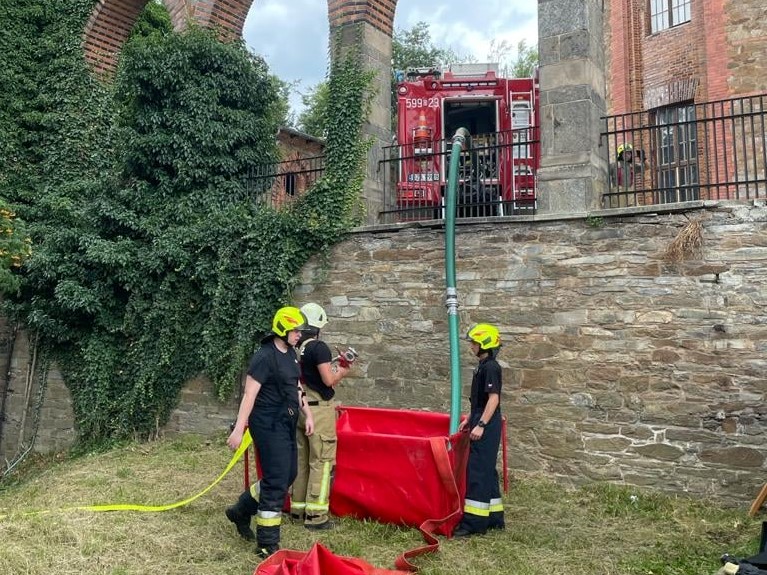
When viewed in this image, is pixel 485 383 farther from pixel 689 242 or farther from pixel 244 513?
pixel 689 242

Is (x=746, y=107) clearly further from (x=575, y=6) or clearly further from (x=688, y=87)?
(x=575, y=6)

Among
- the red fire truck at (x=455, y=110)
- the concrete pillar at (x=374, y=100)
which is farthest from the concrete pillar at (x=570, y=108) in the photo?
the concrete pillar at (x=374, y=100)

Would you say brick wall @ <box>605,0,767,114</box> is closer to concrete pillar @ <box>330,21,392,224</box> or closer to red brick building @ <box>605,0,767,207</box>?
red brick building @ <box>605,0,767,207</box>

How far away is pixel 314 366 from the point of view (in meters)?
5.53

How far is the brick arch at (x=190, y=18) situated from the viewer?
937cm

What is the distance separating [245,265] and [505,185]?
3688 mm

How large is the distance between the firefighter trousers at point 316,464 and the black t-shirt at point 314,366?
6cm

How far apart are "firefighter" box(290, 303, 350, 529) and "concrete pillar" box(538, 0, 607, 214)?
3286mm

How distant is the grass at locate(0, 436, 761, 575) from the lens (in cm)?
452

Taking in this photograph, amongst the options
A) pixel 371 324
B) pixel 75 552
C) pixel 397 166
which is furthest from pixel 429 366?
pixel 75 552

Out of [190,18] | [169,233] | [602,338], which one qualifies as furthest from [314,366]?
[190,18]

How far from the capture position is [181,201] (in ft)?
31.6

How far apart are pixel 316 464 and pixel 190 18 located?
8113mm

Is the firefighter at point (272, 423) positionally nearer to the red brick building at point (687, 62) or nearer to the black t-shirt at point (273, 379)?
the black t-shirt at point (273, 379)
